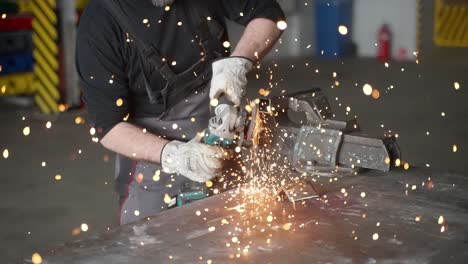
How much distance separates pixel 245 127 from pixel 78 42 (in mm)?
751

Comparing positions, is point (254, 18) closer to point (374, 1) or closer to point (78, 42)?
point (78, 42)

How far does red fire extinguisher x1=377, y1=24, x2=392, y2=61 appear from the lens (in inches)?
443

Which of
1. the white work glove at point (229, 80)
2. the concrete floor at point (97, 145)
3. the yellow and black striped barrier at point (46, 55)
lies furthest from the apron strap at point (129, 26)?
the yellow and black striped barrier at point (46, 55)

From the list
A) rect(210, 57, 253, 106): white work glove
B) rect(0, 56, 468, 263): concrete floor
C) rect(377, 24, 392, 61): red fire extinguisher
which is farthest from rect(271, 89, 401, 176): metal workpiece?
Answer: rect(377, 24, 392, 61): red fire extinguisher

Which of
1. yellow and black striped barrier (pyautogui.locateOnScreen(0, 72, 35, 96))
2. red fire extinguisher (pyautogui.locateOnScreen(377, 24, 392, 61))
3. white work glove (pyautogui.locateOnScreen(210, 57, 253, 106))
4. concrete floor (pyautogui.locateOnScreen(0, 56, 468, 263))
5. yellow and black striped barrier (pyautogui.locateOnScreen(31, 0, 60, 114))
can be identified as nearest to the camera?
white work glove (pyautogui.locateOnScreen(210, 57, 253, 106))

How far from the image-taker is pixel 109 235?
2197 millimetres

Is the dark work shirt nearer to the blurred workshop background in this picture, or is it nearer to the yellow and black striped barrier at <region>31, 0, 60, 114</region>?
the blurred workshop background

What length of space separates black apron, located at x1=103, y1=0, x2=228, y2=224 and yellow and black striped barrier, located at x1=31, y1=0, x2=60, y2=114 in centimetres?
513

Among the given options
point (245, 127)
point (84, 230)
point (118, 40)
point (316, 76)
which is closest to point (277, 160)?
point (245, 127)

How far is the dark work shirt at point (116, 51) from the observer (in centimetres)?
289

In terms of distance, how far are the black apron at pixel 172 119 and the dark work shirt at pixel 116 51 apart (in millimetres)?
47

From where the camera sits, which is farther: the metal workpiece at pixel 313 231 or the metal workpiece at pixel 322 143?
the metal workpiece at pixel 322 143

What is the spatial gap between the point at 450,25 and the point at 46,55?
20.7 ft

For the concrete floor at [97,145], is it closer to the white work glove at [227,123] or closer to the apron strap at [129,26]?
the apron strap at [129,26]
